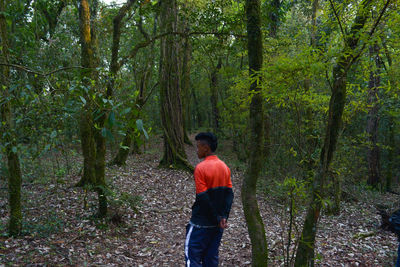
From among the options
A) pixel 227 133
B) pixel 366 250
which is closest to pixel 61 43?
pixel 366 250

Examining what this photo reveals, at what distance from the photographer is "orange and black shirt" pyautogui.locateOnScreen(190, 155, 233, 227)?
2.85 metres

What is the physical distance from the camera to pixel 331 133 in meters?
3.16

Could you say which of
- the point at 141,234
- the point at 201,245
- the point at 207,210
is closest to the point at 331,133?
the point at 207,210

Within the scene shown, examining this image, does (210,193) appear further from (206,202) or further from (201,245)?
(201,245)

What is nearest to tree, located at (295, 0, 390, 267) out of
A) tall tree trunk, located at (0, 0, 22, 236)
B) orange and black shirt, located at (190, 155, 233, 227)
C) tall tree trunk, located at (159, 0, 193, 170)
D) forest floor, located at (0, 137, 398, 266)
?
forest floor, located at (0, 137, 398, 266)

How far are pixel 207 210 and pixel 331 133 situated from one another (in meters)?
1.72

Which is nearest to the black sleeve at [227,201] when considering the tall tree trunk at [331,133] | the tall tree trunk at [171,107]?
the tall tree trunk at [331,133]

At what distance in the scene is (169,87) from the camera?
10430 mm

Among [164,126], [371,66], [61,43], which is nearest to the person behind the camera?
[371,66]

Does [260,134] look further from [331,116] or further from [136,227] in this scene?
[136,227]

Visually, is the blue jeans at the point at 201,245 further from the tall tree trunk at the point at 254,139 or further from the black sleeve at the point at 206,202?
the tall tree trunk at the point at 254,139

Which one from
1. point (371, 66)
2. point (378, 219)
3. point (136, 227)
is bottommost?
point (378, 219)

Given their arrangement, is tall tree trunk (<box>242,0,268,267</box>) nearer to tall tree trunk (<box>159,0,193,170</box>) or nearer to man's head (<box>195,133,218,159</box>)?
man's head (<box>195,133,218,159</box>)

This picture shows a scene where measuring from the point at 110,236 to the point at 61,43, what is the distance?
22.3ft
